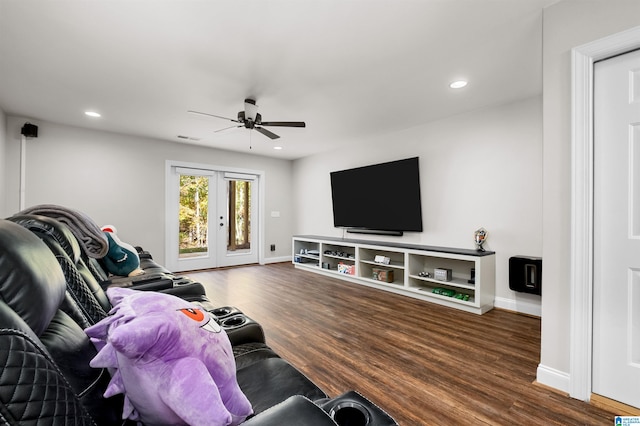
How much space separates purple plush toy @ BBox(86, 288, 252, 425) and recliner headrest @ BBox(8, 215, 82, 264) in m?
0.80

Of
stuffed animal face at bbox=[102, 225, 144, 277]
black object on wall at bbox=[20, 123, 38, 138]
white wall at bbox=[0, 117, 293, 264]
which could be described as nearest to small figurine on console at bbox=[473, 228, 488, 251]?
stuffed animal face at bbox=[102, 225, 144, 277]

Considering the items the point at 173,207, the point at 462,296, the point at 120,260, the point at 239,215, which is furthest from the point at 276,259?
the point at 120,260

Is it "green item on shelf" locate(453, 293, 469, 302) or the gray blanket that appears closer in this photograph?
the gray blanket

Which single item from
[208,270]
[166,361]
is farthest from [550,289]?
[208,270]

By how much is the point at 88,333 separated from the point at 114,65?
2.70m

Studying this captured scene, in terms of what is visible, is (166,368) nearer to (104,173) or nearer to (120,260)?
(120,260)

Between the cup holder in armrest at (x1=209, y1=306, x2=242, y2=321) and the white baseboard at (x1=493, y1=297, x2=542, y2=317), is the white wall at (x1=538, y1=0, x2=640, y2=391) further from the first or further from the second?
the cup holder in armrest at (x1=209, y1=306, x2=242, y2=321)

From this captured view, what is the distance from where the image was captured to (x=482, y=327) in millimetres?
2830

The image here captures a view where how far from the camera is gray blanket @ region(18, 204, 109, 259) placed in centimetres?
159

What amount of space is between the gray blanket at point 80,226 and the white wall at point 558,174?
2866mm

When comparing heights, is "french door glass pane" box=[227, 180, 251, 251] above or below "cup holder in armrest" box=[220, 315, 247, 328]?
above

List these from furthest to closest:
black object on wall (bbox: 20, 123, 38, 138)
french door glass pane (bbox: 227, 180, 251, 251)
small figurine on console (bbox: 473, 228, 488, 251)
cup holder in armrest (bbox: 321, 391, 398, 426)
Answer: french door glass pane (bbox: 227, 180, 251, 251) → black object on wall (bbox: 20, 123, 38, 138) → small figurine on console (bbox: 473, 228, 488, 251) → cup holder in armrest (bbox: 321, 391, 398, 426)

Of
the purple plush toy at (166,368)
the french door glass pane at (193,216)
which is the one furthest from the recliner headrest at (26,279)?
the french door glass pane at (193,216)

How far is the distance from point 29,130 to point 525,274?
6.51 m
